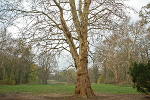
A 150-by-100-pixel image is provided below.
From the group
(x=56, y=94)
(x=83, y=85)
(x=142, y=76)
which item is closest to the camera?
(x=142, y=76)

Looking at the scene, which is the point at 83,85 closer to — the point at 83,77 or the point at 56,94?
the point at 83,77

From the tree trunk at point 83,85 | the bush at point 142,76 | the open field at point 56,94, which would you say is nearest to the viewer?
the bush at point 142,76

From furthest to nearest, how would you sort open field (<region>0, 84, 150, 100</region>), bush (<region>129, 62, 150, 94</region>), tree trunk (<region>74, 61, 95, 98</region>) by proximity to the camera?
1. open field (<region>0, 84, 150, 100</region>)
2. tree trunk (<region>74, 61, 95, 98</region>)
3. bush (<region>129, 62, 150, 94</region>)

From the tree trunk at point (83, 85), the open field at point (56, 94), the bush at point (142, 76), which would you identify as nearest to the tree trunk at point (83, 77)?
the tree trunk at point (83, 85)

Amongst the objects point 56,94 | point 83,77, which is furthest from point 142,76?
point 56,94

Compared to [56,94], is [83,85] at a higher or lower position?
higher

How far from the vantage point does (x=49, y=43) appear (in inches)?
331

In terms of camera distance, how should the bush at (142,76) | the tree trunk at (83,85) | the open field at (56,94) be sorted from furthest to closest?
the open field at (56,94) → the tree trunk at (83,85) → the bush at (142,76)

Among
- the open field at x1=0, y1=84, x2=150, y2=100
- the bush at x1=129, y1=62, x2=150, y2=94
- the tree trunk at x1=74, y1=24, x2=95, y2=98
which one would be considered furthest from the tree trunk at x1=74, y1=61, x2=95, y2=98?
the bush at x1=129, y1=62, x2=150, y2=94

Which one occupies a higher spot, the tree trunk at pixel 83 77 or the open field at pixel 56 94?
the tree trunk at pixel 83 77

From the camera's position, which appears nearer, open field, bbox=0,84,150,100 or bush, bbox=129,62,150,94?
bush, bbox=129,62,150,94

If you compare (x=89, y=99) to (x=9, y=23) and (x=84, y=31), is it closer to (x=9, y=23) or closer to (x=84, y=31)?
(x=84, y=31)

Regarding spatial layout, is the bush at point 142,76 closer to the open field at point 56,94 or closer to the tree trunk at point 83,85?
the open field at point 56,94

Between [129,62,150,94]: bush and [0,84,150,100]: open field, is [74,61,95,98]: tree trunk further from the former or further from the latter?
[129,62,150,94]: bush
